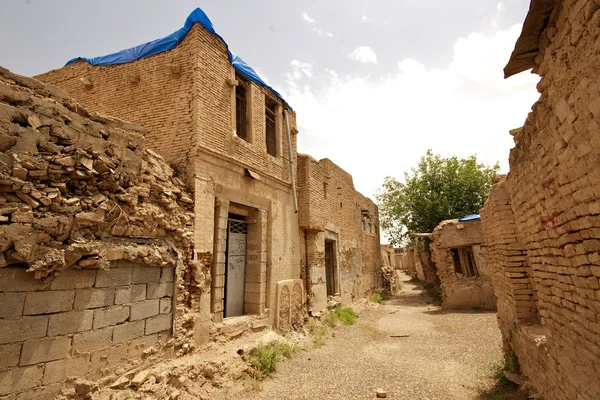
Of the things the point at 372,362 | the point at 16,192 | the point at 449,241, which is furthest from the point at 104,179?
the point at 449,241

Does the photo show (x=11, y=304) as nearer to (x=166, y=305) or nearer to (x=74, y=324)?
Answer: (x=74, y=324)

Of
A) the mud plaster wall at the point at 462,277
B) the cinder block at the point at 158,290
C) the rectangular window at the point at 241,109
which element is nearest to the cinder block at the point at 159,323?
the cinder block at the point at 158,290

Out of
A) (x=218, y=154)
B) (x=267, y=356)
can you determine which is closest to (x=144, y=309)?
(x=267, y=356)

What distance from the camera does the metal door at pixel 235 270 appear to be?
22.7 ft

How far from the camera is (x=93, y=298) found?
3.79 meters

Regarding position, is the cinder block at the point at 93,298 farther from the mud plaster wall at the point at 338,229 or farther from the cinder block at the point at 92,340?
the mud plaster wall at the point at 338,229

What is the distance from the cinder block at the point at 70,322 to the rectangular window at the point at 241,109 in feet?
17.5

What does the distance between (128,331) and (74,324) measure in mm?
750

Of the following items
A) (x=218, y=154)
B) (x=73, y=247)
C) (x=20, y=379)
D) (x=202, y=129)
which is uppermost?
(x=202, y=129)

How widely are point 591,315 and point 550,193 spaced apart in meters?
1.12

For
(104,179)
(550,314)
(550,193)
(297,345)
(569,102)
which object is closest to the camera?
(569,102)

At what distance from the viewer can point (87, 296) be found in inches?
147

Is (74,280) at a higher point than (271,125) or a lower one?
lower

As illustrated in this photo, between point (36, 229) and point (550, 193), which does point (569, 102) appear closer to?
point (550, 193)
